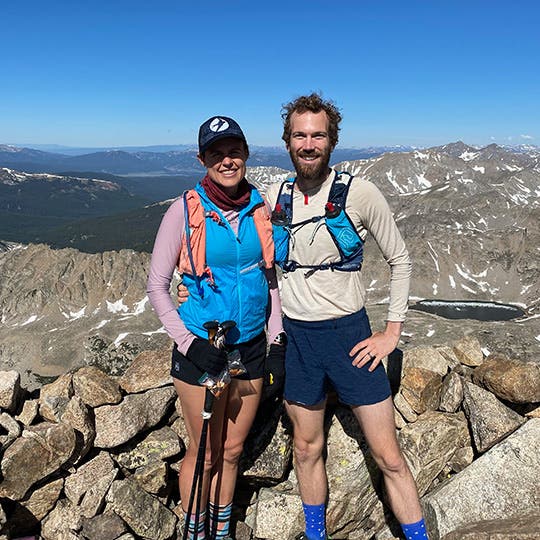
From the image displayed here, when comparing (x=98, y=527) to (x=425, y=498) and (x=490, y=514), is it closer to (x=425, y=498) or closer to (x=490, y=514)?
(x=425, y=498)

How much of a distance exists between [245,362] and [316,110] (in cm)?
400

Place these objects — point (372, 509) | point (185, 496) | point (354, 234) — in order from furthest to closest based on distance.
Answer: point (372, 509) → point (185, 496) → point (354, 234)

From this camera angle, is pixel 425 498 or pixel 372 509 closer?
pixel 425 498

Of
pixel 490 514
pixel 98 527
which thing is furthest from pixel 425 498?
pixel 98 527

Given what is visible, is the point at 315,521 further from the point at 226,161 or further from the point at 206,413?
the point at 226,161

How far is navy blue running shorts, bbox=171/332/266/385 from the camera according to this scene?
6.96 metres

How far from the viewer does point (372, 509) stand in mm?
9242

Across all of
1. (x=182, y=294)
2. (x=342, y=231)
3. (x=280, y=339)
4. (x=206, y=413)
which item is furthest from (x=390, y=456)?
(x=182, y=294)

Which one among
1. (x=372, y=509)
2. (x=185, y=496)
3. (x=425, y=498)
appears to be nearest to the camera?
(x=185, y=496)

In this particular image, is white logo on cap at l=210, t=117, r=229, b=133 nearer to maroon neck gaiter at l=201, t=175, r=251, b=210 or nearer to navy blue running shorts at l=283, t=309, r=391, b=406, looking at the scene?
maroon neck gaiter at l=201, t=175, r=251, b=210

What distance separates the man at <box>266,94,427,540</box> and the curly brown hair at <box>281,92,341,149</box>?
1cm

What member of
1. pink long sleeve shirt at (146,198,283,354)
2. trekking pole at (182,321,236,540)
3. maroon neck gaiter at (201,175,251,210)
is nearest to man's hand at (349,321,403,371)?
trekking pole at (182,321,236,540)

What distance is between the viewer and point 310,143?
6.89m

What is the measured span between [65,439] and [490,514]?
792 centimetres
